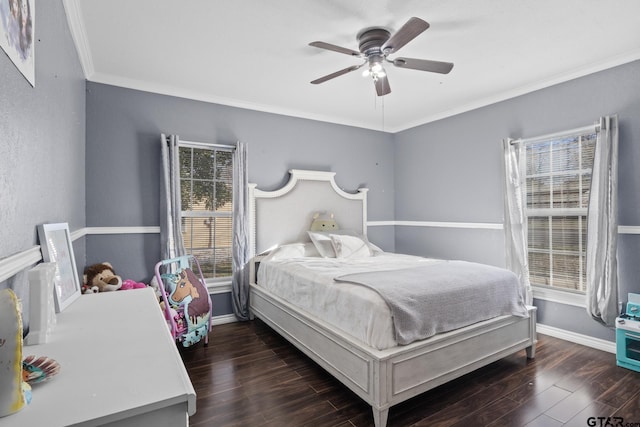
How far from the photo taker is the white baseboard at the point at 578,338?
9.72 ft

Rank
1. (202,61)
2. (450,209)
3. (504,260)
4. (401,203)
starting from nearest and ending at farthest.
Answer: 1. (202,61)
2. (504,260)
3. (450,209)
4. (401,203)

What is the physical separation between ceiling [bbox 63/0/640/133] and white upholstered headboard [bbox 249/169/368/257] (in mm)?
1030

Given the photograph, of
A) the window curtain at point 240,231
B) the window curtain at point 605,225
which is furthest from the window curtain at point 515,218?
the window curtain at point 240,231

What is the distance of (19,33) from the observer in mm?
1140

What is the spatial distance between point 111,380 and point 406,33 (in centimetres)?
222

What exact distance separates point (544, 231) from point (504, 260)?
512mm

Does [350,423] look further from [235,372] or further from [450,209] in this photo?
[450,209]

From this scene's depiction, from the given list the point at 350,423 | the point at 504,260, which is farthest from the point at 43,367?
the point at 504,260

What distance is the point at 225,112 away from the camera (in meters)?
3.86

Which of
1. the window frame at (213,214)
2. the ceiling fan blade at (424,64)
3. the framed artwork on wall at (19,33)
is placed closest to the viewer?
the framed artwork on wall at (19,33)

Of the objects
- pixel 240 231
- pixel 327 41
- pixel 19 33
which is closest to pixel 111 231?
pixel 240 231

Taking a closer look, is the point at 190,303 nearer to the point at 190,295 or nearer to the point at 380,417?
the point at 190,295

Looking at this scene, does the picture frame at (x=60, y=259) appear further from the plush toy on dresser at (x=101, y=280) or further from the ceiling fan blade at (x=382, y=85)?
the ceiling fan blade at (x=382, y=85)

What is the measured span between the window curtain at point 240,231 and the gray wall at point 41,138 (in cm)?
152
